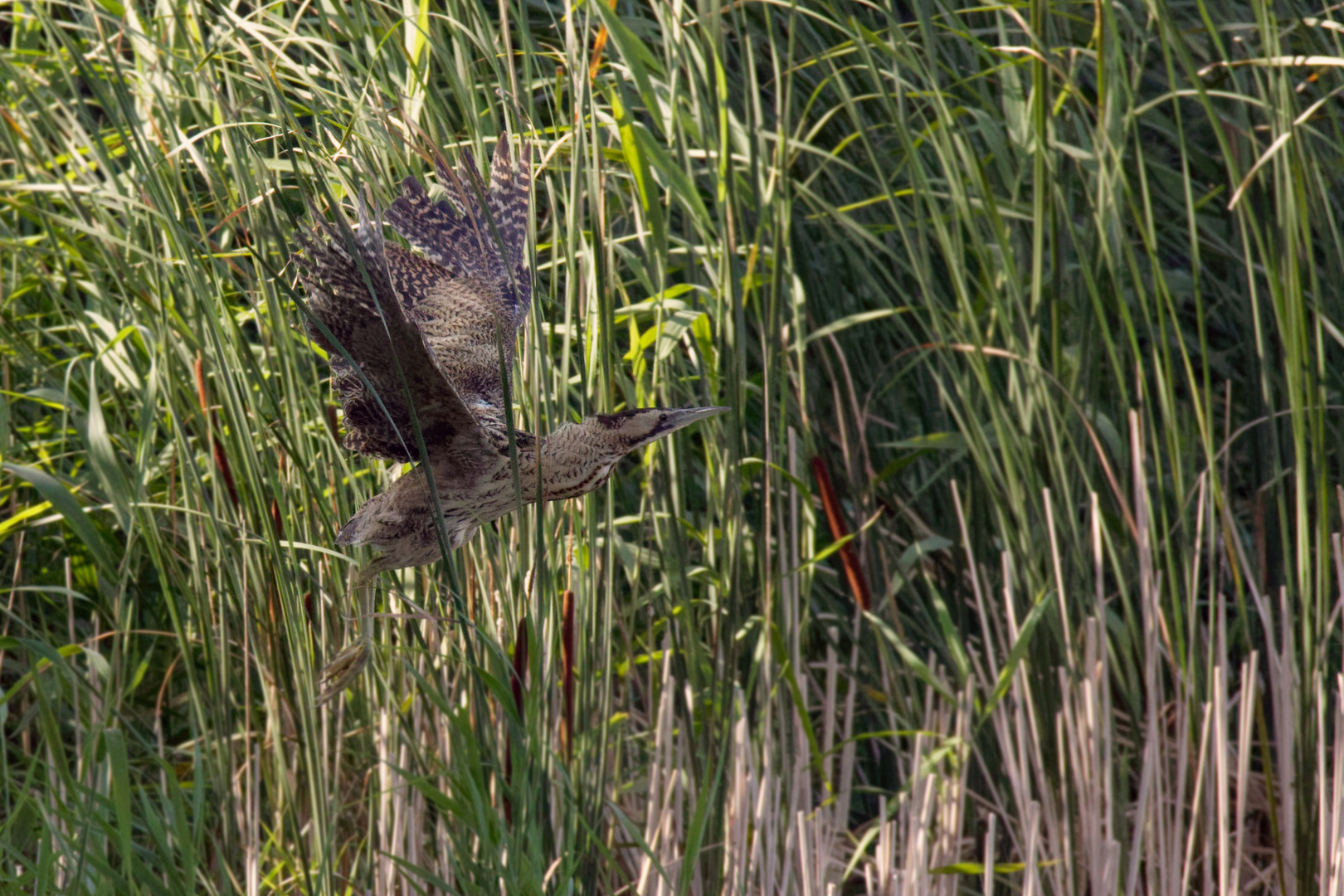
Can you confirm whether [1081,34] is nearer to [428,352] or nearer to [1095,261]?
[1095,261]

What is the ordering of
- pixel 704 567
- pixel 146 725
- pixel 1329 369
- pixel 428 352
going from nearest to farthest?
pixel 428 352 < pixel 704 567 < pixel 1329 369 < pixel 146 725

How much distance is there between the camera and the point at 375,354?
657mm

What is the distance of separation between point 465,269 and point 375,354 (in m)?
0.23

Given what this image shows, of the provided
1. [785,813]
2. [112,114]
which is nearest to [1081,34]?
[785,813]

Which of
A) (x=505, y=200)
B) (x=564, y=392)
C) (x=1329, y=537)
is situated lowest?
(x=1329, y=537)

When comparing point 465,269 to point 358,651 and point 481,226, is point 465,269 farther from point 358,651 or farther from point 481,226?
point 358,651

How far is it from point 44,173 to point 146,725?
69 cm

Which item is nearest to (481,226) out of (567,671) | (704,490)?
(567,671)

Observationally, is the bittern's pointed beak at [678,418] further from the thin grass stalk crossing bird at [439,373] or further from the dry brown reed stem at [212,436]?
the dry brown reed stem at [212,436]

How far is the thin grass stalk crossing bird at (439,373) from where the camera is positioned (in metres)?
0.62

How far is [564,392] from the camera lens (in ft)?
2.73

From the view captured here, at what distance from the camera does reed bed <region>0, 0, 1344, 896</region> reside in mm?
868

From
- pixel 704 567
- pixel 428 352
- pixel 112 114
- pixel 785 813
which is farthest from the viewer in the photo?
pixel 785 813

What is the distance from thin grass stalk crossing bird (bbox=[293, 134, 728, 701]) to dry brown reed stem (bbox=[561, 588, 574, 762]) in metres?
0.12
